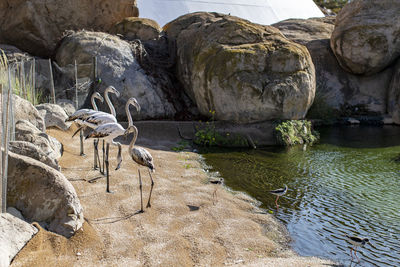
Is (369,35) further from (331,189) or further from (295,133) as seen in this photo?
(331,189)

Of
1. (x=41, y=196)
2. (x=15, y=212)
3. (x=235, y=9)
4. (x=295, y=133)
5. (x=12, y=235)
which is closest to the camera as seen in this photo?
(x=12, y=235)

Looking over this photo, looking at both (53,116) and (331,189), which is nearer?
(331,189)

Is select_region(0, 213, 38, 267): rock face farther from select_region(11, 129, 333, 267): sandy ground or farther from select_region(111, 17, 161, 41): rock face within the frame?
select_region(111, 17, 161, 41): rock face

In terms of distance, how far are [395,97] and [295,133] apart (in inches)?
277

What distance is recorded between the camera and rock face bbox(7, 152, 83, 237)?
4621 mm

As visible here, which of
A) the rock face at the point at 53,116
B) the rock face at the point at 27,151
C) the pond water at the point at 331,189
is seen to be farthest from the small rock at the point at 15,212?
the rock face at the point at 53,116

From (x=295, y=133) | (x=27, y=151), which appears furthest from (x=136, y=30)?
(x=27, y=151)

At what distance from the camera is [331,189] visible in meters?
7.90

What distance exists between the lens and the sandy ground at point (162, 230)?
445 cm

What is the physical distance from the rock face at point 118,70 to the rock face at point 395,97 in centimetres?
986

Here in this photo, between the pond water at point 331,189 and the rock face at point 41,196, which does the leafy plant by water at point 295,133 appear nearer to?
the pond water at point 331,189

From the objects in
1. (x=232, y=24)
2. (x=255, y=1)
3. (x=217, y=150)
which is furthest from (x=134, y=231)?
(x=255, y=1)

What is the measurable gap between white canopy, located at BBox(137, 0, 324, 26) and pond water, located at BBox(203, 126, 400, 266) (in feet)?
45.6

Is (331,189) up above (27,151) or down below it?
below
